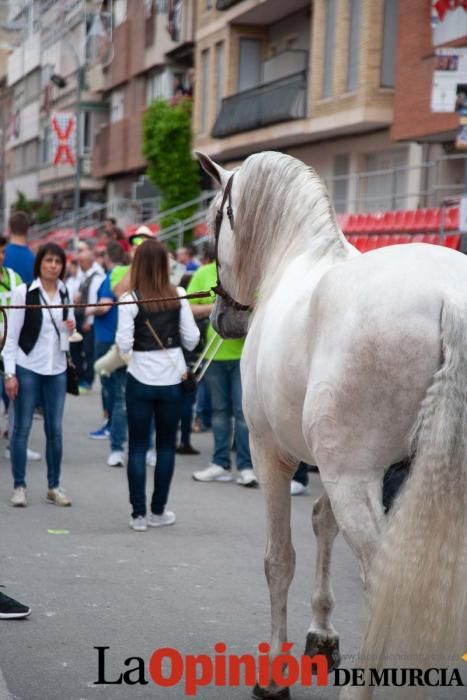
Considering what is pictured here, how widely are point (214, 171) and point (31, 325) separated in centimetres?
381

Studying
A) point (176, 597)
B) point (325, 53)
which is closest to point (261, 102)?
point (325, 53)

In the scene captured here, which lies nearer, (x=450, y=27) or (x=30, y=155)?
(x=450, y=27)

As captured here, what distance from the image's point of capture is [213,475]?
10961mm

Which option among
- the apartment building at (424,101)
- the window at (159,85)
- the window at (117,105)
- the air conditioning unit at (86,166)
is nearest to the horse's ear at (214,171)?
the apartment building at (424,101)

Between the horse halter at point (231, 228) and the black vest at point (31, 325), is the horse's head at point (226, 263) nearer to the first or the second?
the horse halter at point (231, 228)

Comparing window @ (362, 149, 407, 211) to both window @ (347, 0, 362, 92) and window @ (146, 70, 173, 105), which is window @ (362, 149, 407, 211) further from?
window @ (146, 70, 173, 105)

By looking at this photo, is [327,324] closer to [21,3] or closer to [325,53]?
[325,53]

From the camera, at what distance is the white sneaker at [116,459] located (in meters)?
11.5

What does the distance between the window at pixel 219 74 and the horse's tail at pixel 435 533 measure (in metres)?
31.2

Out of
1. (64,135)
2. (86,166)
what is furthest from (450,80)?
(86,166)

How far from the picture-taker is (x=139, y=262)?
850 cm

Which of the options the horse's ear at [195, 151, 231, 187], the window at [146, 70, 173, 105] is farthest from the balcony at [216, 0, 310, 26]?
the horse's ear at [195, 151, 231, 187]

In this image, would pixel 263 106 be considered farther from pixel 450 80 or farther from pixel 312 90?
pixel 450 80

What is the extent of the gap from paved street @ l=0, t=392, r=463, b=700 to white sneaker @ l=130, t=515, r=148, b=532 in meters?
0.09
